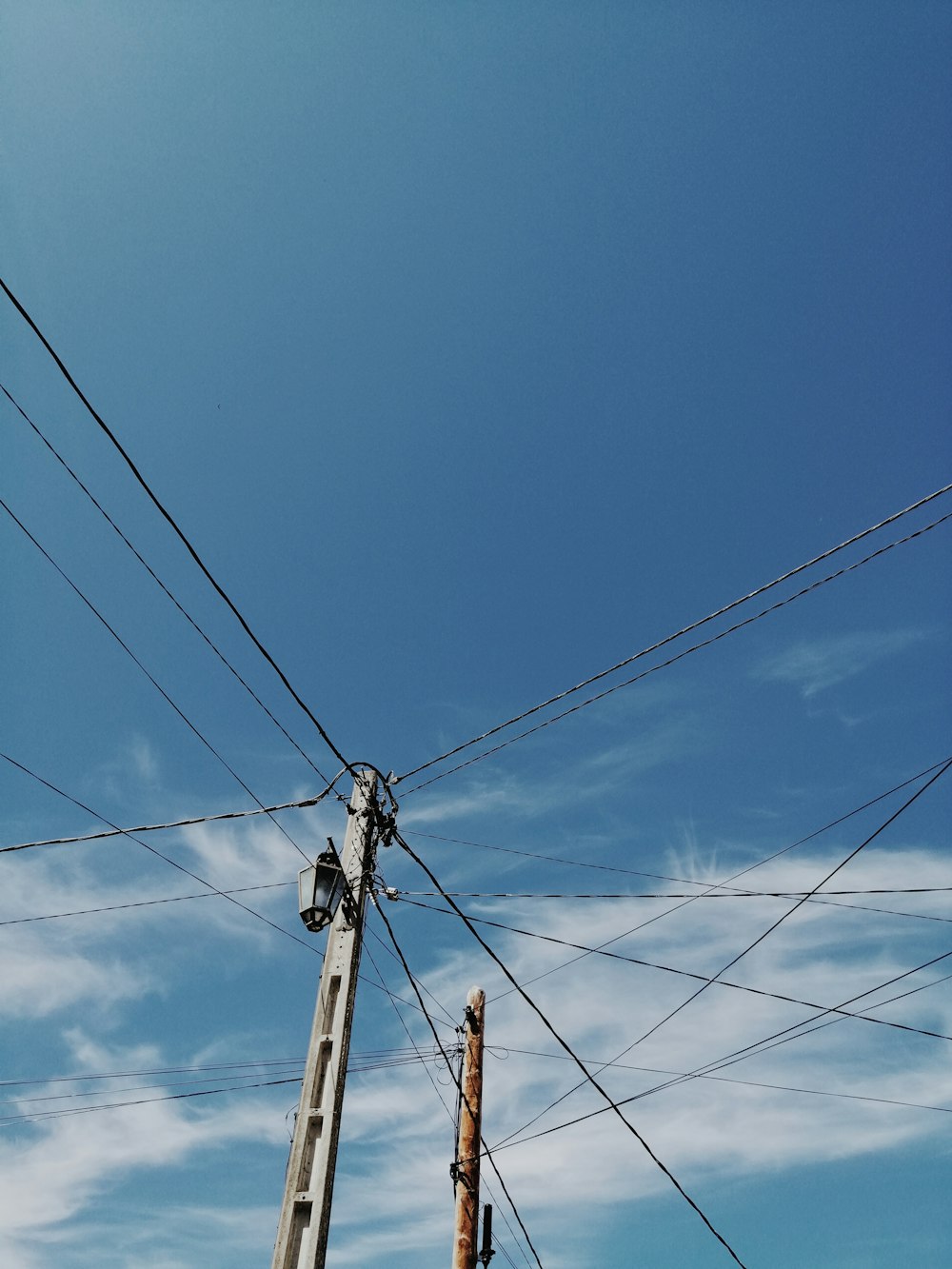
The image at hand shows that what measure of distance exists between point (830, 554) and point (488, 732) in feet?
12.8

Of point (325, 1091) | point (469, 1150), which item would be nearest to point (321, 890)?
point (325, 1091)

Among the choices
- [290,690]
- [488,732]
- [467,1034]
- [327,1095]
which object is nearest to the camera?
[327,1095]

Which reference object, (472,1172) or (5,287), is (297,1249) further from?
(5,287)

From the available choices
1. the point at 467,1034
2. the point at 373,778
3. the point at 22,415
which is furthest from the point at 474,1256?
the point at 22,415

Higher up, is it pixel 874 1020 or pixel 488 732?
pixel 488 732

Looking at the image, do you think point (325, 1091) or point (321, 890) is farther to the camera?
point (321, 890)

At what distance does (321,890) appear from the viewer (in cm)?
661

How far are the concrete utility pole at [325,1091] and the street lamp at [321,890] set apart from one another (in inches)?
6.3

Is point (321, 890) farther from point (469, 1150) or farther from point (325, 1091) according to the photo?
point (469, 1150)

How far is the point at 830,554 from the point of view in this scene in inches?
264

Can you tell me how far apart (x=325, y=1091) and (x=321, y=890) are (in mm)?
1523

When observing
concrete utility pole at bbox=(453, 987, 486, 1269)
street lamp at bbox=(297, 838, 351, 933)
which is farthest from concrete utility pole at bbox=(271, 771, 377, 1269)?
concrete utility pole at bbox=(453, 987, 486, 1269)

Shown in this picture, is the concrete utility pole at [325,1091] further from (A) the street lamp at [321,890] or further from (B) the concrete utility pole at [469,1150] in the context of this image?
(B) the concrete utility pole at [469,1150]

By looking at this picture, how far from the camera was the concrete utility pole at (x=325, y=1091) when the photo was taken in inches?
205
